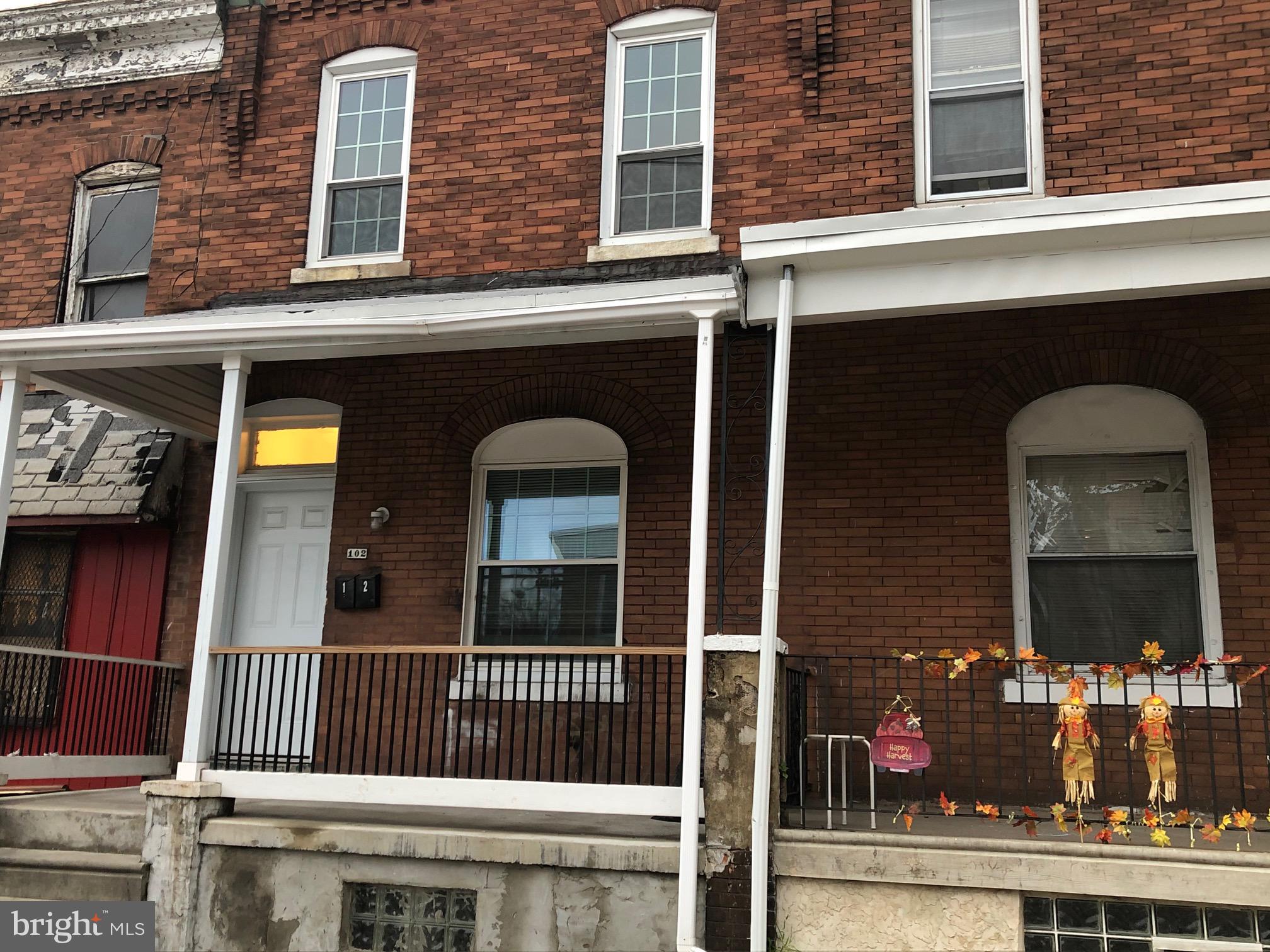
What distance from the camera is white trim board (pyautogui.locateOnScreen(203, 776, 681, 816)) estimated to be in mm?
6012

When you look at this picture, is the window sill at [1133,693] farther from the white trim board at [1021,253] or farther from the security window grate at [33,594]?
the security window grate at [33,594]

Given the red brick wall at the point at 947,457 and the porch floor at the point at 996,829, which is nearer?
the porch floor at the point at 996,829

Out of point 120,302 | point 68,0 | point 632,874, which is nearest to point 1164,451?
point 632,874

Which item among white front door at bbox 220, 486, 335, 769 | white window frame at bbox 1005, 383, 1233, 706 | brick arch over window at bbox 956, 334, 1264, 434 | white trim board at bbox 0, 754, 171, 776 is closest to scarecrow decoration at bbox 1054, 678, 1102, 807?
white window frame at bbox 1005, 383, 1233, 706

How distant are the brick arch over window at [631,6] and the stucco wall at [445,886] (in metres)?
6.39

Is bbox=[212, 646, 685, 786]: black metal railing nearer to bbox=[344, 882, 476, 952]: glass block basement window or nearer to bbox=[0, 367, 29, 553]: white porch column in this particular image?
bbox=[344, 882, 476, 952]: glass block basement window

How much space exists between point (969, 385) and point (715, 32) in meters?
3.44

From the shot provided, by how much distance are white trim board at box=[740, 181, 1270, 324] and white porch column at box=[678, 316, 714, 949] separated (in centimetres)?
55

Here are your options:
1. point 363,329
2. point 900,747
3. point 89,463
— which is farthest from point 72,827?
point 900,747

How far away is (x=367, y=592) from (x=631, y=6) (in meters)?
4.93

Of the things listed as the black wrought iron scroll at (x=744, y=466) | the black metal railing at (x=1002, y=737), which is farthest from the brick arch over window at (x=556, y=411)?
the black metal railing at (x=1002, y=737)

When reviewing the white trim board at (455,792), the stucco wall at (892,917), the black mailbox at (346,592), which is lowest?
the stucco wall at (892,917)

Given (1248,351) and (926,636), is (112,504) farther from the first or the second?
(1248,351)

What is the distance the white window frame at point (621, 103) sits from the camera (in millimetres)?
8625
